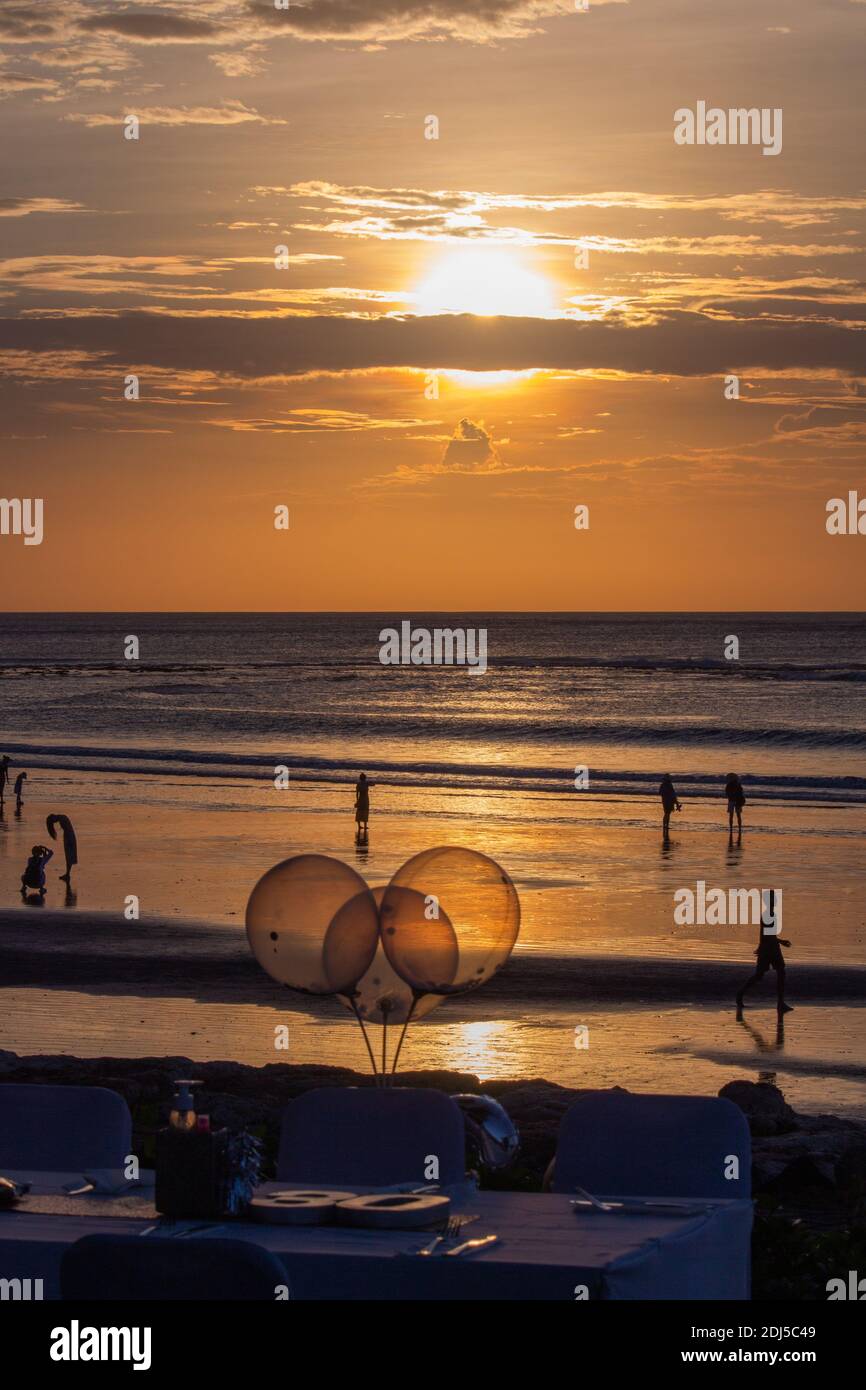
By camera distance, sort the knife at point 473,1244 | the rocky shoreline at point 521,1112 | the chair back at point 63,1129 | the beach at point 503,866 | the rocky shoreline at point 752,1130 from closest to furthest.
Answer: the knife at point 473,1244
the chair back at point 63,1129
the rocky shoreline at point 752,1130
the rocky shoreline at point 521,1112
the beach at point 503,866

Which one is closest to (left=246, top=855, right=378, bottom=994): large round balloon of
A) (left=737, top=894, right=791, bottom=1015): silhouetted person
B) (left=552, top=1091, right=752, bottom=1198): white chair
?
(left=552, top=1091, right=752, bottom=1198): white chair

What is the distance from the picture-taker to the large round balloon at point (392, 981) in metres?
7.91

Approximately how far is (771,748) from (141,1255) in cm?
6282

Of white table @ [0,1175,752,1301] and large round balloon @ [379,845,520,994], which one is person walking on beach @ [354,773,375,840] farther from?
white table @ [0,1175,752,1301]

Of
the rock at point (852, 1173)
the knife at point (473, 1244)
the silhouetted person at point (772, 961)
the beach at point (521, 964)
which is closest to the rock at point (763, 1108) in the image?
the rock at point (852, 1173)

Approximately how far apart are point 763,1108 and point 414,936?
14.9 feet

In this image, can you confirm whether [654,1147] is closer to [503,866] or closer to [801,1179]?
[801,1179]

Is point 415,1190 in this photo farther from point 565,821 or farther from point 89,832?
point 565,821

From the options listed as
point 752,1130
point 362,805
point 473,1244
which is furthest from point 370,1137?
point 362,805

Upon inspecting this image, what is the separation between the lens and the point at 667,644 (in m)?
168

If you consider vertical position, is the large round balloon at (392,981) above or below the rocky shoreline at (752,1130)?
above

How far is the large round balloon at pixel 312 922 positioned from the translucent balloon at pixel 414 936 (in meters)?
0.07

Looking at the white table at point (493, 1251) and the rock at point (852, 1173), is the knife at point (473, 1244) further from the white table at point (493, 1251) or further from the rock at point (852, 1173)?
the rock at point (852, 1173)

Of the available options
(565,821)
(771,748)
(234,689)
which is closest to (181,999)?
(565,821)
